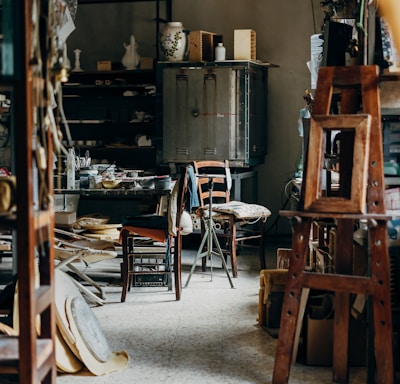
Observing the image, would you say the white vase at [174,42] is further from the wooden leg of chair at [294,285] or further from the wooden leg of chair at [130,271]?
the wooden leg of chair at [294,285]

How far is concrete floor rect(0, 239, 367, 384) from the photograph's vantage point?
389 cm

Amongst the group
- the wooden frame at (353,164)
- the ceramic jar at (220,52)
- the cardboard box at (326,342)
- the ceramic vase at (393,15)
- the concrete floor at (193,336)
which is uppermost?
the ceramic jar at (220,52)

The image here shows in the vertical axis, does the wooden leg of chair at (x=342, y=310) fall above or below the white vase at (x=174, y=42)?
below

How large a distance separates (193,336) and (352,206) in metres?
1.65

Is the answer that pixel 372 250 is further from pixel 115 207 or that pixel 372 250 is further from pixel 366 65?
pixel 115 207

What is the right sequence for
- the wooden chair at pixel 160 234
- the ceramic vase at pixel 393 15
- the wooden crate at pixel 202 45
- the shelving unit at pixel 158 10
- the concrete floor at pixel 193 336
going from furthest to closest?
the shelving unit at pixel 158 10, the wooden crate at pixel 202 45, the wooden chair at pixel 160 234, the concrete floor at pixel 193 336, the ceramic vase at pixel 393 15

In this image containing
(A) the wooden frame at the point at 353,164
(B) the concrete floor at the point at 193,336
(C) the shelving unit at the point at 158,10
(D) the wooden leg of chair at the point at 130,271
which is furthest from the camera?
(C) the shelving unit at the point at 158,10

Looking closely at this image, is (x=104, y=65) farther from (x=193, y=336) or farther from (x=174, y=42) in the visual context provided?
(x=193, y=336)

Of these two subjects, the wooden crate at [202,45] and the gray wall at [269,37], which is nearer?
the wooden crate at [202,45]

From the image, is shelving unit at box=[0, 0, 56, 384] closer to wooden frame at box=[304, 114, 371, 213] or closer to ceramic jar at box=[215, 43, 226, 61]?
wooden frame at box=[304, 114, 371, 213]

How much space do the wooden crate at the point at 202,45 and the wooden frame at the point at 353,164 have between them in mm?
4688

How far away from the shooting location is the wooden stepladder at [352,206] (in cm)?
341

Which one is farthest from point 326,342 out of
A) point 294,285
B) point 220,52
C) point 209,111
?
point 220,52

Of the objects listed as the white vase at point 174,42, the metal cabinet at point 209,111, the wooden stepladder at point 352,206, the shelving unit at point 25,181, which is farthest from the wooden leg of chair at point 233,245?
the shelving unit at point 25,181
